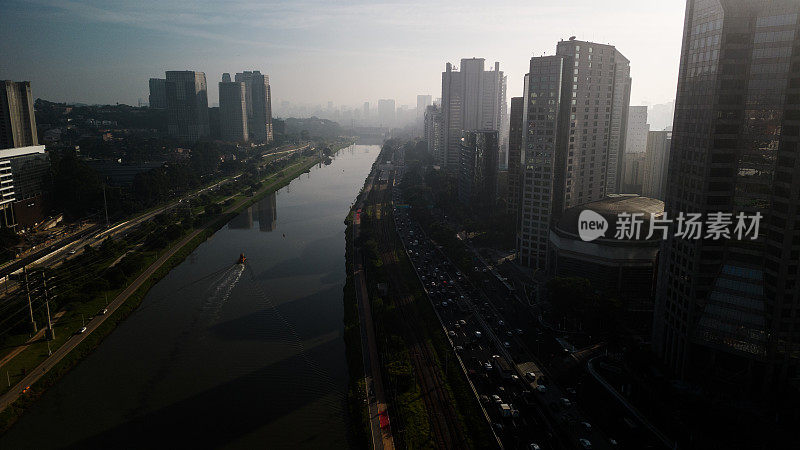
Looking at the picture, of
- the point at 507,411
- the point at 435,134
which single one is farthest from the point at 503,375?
the point at 435,134

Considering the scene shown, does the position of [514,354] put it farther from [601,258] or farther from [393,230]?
[393,230]

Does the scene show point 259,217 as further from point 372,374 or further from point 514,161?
point 372,374

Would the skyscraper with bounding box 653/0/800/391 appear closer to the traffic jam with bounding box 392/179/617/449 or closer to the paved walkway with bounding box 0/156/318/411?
the traffic jam with bounding box 392/179/617/449

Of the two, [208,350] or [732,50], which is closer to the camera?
[732,50]

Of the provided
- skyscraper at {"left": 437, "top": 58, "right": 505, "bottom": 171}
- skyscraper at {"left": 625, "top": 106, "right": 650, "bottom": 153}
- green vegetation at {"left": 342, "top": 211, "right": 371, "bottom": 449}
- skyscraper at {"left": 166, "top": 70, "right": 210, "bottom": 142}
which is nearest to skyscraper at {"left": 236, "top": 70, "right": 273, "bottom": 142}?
skyscraper at {"left": 166, "top": 70, "right": 210, "bottom": 142}

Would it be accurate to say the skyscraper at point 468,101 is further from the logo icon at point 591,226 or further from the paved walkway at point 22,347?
the paved walkway at point 22,347

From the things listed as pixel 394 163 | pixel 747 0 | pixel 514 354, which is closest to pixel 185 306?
pixel 514 354
